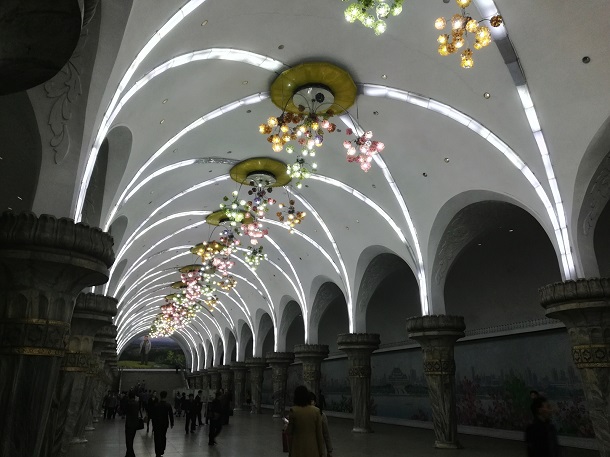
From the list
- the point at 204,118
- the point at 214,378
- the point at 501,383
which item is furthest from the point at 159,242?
the point at 214,378

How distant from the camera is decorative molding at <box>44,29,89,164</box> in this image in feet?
17.2

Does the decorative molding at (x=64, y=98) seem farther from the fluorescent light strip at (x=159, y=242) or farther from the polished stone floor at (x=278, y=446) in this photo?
the fluorescent light strip at (x=159, y=242)

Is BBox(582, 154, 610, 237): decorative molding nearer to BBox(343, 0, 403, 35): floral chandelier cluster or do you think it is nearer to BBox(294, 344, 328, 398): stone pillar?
BBox(343, 0, 403, 35): floral chandelier cluster

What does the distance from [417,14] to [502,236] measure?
9298mm

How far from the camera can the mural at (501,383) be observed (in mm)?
12258

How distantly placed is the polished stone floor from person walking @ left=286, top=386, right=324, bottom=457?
6097 millimetres

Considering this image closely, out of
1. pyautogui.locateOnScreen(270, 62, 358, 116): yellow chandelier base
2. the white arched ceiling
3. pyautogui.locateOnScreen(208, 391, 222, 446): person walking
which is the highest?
pyautogui.locateOnScreen(270, 62, 358, 116): yellow chandelier base

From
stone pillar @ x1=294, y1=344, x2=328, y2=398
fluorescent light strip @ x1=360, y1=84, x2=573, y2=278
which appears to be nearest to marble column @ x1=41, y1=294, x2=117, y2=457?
fluorescent light strip @ x1=360, y1=84, x2=573, y2=278

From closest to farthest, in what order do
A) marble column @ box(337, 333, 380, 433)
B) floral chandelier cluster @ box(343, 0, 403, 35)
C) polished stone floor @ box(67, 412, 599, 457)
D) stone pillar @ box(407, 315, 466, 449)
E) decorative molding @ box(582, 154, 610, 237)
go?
floral chandelier cluster @ box(343, 0, 403, 35), decorative molding @ box(582, 154, 610, 237), polished stone floor @ box(67, 412, 599, 457), stone pillar @ box(407, 315, 466, 449), marble column @ box(337, 333, 380, 433)

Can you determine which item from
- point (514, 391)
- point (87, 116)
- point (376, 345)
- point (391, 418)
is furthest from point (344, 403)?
point (87, 116)

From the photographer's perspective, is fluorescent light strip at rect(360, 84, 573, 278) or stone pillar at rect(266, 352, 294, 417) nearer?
fluorescent light strip at rect(360, 84, 573, 278)

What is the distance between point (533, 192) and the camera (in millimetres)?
9406

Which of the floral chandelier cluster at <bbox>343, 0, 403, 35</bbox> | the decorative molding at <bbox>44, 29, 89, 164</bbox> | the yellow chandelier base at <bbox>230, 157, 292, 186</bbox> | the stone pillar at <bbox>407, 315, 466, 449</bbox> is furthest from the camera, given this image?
the yellow chandelier base at <bbox>230, 157, 292, 186</bbox>

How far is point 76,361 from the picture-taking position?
8.41 m
